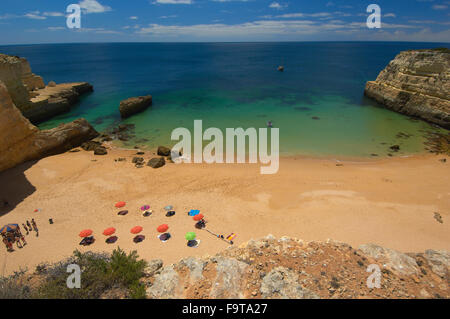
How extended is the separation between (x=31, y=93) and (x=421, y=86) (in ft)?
200

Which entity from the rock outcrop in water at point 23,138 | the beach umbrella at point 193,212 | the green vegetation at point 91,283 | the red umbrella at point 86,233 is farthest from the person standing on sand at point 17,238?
the rock outcrop in water at point 23,138

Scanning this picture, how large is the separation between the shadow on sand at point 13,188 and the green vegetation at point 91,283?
9446mm

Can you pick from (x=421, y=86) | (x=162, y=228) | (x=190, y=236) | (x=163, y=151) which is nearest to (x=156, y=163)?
(x=163, y=151)

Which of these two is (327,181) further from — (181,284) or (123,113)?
(123,113)

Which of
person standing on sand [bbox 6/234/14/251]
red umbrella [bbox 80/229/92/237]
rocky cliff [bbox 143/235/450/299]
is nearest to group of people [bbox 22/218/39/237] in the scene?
person standing on sand [bbox 6/234/14/251]

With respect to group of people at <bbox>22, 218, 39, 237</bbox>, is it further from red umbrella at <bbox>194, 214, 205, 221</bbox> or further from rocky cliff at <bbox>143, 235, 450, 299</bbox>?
red umbrella at <bbox>194, 214, 205, 221</bbox>

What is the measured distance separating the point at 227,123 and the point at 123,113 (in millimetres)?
16439

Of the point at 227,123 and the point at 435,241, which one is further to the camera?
the point at 227,123

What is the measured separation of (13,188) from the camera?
1636 centimetres

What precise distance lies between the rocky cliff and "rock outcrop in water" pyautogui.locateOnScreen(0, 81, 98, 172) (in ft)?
58.8

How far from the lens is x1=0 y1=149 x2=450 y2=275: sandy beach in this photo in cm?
1188

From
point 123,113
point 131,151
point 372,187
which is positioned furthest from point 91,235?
point 123,113
